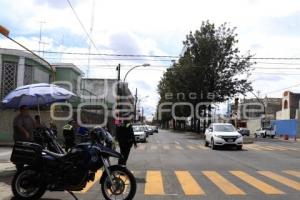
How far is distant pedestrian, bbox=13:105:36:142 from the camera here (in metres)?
14.0

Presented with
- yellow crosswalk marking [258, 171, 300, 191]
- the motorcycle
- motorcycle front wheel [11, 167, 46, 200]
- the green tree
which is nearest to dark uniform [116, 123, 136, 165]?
yellow crosswalk marking [258, 171, 300, 191]

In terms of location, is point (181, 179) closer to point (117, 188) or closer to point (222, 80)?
point (117, 188)

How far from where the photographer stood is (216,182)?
1442 centimetres

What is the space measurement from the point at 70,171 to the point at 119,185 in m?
0.99

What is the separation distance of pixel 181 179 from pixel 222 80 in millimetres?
50425

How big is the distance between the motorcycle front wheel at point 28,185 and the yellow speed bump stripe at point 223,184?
416 cm

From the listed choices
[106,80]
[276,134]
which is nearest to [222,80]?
[276,134]

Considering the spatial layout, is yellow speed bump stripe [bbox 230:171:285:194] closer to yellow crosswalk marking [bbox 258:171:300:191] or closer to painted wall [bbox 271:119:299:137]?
yellow crosswalk marking [bbox 258:171:300:191]

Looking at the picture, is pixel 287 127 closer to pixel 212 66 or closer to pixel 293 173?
pixel 212 66

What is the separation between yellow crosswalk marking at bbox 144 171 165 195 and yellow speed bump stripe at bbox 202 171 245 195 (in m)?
1.44

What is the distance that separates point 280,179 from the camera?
604 inches

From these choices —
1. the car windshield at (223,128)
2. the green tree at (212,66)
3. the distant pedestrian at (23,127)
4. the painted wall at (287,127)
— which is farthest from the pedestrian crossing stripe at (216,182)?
the painted wall at (287,127)

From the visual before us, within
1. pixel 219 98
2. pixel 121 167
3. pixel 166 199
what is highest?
pixel 219 98

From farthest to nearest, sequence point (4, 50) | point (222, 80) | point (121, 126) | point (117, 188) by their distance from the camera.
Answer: point (222, 80), point (4, 50), point (121, 126), point (117, 188)
